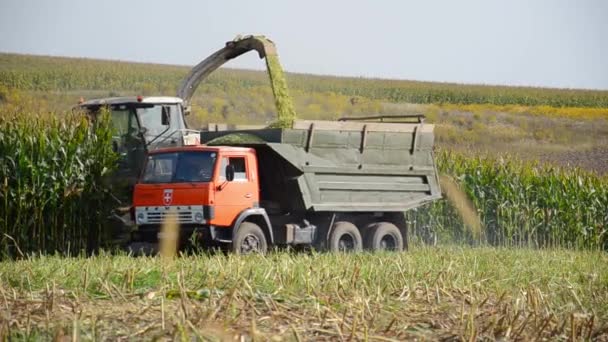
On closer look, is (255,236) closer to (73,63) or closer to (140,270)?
(140,270)

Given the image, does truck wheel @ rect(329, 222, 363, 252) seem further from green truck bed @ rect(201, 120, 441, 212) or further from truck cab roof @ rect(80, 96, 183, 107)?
truck cab roof @ rect(80, 96, 183, 107)

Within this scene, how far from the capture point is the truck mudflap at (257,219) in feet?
54.0

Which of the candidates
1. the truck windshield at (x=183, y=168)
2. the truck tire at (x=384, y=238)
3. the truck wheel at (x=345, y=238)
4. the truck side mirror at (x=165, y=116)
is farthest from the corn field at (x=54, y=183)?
the truck tire at (x=384, y=238)

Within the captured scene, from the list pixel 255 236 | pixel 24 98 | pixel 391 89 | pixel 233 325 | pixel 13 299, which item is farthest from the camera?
pixel 391 89

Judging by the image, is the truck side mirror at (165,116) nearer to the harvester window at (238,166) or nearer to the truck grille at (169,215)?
the harvester window at (238,166)

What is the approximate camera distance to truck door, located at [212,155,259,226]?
1641cm

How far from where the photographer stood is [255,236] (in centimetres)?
1673

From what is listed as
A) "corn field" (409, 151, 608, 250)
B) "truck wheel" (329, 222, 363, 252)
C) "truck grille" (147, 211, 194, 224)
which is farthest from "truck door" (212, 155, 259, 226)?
"corn field" (409, 151, 608, 250)

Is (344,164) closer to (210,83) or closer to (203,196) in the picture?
(203,196)

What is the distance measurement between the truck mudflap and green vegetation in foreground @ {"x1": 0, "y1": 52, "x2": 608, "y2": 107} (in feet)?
77.5

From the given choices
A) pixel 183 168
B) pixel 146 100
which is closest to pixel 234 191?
pixel 183 168

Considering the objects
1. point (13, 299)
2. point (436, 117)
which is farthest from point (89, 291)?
point (436, 117)

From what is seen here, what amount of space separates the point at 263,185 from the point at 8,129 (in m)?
4.34

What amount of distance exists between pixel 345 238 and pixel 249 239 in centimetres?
252
